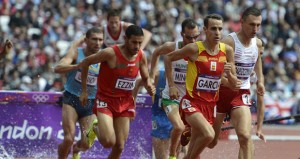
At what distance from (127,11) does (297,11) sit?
6855 mm

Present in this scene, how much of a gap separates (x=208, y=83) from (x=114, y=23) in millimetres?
3584

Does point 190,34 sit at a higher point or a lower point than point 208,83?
higher

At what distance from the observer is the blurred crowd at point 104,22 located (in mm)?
23594

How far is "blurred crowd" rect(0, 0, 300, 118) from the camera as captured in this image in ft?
77.4

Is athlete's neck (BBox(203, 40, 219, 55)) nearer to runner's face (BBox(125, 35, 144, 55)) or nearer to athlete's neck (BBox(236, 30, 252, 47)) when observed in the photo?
athlete's neck (BBox(236, 30, 252, 47))

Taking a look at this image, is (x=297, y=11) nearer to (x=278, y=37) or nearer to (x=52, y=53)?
(x=278, y=37)

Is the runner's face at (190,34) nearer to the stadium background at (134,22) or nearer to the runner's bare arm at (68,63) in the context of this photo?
the runner's bare arm at (68,63)

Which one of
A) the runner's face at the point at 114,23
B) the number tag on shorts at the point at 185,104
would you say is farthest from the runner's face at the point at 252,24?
the runner's face at the point at 114,23

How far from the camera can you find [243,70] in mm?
13734

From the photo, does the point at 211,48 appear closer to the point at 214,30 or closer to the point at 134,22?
the point at 214,30

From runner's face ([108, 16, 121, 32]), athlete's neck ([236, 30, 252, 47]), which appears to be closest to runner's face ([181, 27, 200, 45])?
athlete's neck ([236, 30, 252, 47])

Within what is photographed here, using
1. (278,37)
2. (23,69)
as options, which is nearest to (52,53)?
(23,69)

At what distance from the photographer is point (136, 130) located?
57.2 feet

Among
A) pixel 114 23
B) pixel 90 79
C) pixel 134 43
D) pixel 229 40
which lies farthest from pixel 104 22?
pixel 134 43
